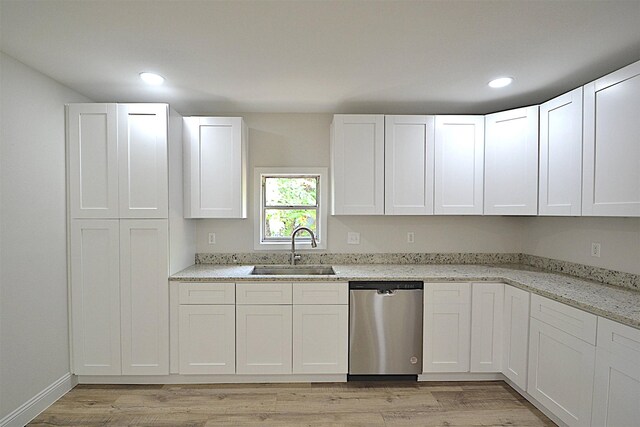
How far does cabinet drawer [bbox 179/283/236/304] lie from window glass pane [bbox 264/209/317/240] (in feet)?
2.76

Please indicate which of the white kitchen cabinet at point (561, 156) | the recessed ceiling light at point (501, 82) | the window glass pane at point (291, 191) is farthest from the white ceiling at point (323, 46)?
the window glass pane at point (291, 191)

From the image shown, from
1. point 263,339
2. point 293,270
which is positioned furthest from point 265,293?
point 293,270

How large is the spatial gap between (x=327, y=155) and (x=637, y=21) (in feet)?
7.64

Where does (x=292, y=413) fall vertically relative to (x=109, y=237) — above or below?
below

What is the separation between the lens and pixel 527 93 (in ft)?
9.23

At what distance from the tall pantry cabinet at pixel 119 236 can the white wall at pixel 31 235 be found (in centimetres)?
10

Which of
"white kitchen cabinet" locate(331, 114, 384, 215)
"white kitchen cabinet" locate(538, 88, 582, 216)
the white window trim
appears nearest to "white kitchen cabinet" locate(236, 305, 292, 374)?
the white window trim

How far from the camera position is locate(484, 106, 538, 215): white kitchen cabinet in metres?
2.81

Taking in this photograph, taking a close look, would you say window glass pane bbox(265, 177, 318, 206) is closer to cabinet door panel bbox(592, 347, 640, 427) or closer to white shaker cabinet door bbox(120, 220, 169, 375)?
white shaker cabinet door bbox(120, 220, 169, 375)

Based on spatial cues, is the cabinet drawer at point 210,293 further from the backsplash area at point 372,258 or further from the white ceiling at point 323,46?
the white ceiling at point 323,46

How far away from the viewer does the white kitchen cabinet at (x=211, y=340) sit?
2.74 m

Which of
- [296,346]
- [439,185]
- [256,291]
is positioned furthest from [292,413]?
[439,185]

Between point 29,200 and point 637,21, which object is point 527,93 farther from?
point 29,200

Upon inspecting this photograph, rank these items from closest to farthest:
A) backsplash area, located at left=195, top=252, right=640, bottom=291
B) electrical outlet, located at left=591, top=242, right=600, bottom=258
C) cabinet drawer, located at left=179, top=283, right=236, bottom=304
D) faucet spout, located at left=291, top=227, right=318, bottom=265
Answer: electrical outlet, located at left=591, top=242, right=600, bottom=258 → cabinet drawer, located at left=179, top=283, right=236, bottom=304 → faucet spout, located at left=291, top=227, right=318, bottom=265 → backsplash area, located at left=195, top=252, right=640, bottom=291
